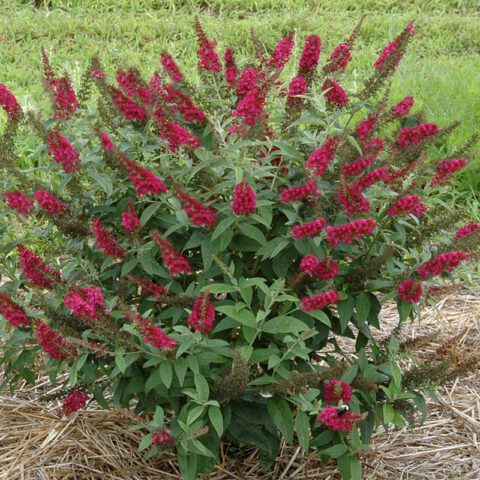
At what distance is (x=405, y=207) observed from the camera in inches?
95.0

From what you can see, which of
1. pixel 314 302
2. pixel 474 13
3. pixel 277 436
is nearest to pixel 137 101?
pixel 314 302

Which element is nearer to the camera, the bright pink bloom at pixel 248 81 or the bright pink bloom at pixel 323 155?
the bright pink bloom at pixel 323 155

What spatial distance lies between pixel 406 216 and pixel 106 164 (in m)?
0.89

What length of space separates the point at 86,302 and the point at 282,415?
62 centimetres

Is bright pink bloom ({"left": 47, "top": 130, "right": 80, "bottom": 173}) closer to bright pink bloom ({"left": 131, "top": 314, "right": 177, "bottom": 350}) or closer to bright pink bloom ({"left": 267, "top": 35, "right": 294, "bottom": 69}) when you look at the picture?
bright pink bloom ({"left": 131, "top": 314, "right": 177, "bottom": 350})

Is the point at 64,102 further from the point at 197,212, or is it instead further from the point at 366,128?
the point at 366,128

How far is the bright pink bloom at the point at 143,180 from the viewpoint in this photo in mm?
2273

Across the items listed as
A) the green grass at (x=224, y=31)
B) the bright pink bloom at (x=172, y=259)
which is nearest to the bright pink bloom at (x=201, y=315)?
the bright pink bloom at (x=172, y=259)

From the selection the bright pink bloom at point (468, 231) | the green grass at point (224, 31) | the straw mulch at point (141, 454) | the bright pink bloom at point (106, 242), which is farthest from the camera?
the green grass at point (224, 31)

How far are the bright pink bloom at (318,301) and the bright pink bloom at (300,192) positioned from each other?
0.26 meters

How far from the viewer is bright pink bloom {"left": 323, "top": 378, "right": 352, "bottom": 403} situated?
7.62 ft

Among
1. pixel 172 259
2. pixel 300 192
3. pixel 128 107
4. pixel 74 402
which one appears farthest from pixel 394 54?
pixel 74 402

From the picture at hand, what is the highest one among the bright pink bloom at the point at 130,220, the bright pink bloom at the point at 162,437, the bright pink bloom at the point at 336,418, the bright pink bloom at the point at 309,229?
the bright pink bloom at the point at 309,229

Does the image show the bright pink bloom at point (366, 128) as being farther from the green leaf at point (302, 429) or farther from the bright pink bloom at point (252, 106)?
the green leaf at point (302, 429)
